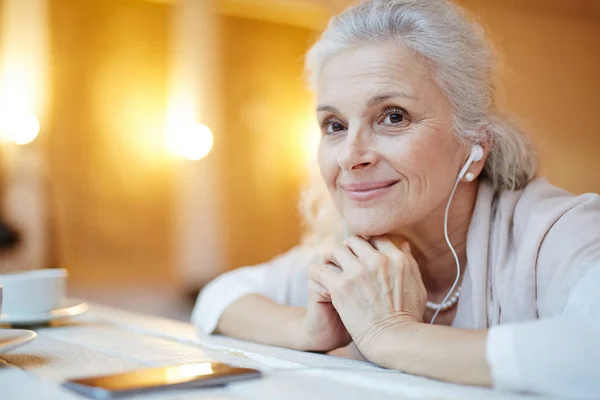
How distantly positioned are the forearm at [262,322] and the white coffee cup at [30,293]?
0.35 metres

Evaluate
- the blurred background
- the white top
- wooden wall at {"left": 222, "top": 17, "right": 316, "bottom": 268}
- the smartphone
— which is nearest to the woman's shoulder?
the white top

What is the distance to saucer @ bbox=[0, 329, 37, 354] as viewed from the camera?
904 millimetres

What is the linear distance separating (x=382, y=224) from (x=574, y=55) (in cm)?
669

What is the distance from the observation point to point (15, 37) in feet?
18.4

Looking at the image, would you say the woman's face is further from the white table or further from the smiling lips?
the white table

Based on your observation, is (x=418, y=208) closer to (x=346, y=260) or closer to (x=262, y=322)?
(x=346, y=260)

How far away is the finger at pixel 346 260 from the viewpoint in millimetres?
1178

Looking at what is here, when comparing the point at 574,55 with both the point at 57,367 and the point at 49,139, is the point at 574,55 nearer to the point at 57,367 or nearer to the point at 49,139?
the point at 49,139

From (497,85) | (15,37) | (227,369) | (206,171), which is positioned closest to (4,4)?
(15,37)

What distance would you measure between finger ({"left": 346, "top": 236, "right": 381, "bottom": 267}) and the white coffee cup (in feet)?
2.00

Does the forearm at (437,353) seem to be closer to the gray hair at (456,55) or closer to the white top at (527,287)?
the white top at (527,287)

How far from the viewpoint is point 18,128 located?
563 cm

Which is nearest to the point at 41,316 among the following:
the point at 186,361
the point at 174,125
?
the point at 186,361

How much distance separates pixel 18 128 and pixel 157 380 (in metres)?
5.39
